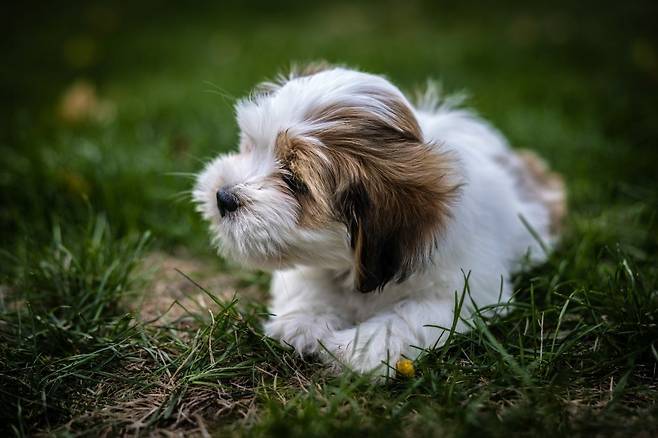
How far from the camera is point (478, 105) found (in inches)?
208

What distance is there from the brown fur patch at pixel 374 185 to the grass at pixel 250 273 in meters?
0.41

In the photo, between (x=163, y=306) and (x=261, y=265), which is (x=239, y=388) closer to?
(x=261, y=265)

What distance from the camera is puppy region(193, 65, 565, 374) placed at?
2.16 m

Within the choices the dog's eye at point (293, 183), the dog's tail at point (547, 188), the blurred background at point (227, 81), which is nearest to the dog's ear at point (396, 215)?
the dog's eye at point (293, 183)

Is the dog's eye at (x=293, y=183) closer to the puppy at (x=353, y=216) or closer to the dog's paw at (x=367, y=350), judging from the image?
the puppy at (x=353, y=216)

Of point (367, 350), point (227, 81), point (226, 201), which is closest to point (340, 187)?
point (226, 201)

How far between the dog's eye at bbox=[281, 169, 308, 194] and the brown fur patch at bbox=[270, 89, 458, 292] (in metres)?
0.02

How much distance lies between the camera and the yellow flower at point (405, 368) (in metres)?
2.10

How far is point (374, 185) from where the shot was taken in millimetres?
2131

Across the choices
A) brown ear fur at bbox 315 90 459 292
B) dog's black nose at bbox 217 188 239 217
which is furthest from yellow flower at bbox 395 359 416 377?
dog's black nose at bbox 217 188 239 217

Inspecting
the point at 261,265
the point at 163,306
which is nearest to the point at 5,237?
the point at 163,306

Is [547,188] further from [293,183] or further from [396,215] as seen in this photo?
[293,183]

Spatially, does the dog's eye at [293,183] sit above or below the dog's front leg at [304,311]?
above

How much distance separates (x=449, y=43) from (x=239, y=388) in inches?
234
